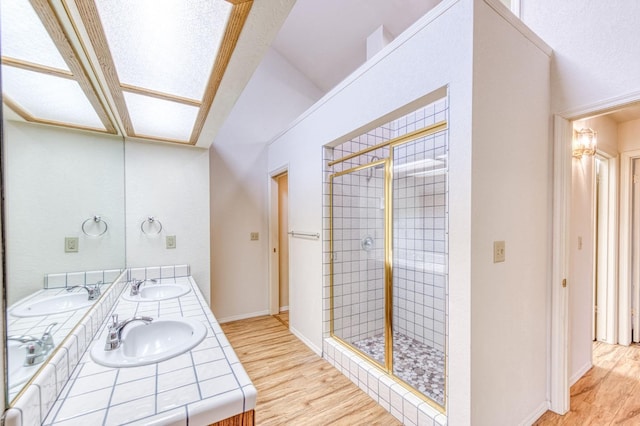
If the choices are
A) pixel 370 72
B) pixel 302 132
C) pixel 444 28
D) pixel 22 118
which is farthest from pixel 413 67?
pixel 22 118

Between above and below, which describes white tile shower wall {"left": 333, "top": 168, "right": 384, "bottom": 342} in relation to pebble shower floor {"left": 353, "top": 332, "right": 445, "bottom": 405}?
above

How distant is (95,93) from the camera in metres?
1.49

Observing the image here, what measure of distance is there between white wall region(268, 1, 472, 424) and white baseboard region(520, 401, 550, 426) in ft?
1.98

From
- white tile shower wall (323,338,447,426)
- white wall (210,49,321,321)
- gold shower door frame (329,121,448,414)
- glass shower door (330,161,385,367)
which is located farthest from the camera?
white wall (210,49,321,321)

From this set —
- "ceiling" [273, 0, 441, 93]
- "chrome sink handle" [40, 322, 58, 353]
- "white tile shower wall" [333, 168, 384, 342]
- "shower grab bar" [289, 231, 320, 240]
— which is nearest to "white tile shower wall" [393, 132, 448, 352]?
"white tile shower wall" [333, 168, 384, 342]

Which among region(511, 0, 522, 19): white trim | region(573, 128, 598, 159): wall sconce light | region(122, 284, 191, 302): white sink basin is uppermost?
region(511, 0, 522, 19): white trim

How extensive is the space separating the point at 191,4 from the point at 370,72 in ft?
4.14

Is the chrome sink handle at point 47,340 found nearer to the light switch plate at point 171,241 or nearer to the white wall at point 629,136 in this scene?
the light switch plate at point 171,241

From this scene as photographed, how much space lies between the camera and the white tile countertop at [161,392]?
734 millimetres

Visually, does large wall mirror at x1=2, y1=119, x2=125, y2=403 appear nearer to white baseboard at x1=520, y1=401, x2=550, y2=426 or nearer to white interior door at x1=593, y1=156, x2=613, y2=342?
white baseboard at x1=520, y1=401, x2=550, y2=426

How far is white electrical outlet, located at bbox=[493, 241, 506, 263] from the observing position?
1.40 metres

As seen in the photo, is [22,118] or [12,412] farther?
[22,118]

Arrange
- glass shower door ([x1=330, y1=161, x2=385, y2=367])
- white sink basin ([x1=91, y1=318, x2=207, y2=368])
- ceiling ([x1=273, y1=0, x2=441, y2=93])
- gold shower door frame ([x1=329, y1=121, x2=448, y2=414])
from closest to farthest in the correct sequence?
1. white sink basin ([x1=91, y1=318, x2=207, y2=368])
2. gold shower door frame ([x1=329, y1=121, x2=448, y2=414])
3. glass shower door ([x1=330, y1=161, x2=385, y2=367])
4. ceiling ([x1=273, y1=0, x2=441, y2=93])

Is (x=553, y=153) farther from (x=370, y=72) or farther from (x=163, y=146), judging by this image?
(x=163, y=146)
